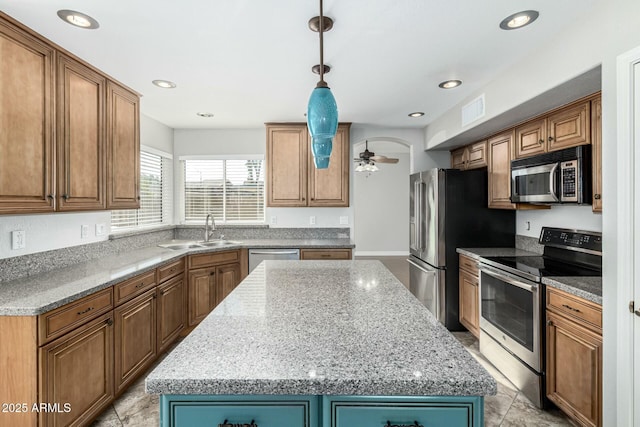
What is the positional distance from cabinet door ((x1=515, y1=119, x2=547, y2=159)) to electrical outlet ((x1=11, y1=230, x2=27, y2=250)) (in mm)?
3719

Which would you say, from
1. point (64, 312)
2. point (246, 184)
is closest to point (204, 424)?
point (64, 312)

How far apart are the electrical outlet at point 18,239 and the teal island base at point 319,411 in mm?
1931

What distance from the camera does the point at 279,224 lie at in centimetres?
427

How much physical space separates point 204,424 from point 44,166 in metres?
1.85

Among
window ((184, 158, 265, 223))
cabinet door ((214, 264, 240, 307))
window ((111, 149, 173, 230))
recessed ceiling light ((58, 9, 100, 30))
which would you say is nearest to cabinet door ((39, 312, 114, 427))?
cabinet door ((214, 264, 240, 307))

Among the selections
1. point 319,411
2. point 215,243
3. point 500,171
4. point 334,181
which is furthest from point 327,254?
point 319,411

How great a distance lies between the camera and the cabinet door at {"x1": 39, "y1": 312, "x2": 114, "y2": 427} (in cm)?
162

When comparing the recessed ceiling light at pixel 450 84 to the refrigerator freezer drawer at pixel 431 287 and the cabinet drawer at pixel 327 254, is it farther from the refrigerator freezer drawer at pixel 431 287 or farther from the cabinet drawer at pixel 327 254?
the cabinet drawer at pixel 327 254

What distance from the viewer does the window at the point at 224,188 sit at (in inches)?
171

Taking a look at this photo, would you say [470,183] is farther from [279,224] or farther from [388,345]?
[388,345]

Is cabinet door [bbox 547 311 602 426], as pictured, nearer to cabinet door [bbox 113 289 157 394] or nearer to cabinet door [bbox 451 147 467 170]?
cabinet door [bbox 451 147 467 170]

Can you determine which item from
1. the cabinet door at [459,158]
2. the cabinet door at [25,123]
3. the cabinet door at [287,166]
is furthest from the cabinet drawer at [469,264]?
the cabinet door at [25,123]

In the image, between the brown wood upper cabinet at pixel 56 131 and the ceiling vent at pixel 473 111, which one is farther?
the ceiling vent at pixel 473 111

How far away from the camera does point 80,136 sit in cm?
221
